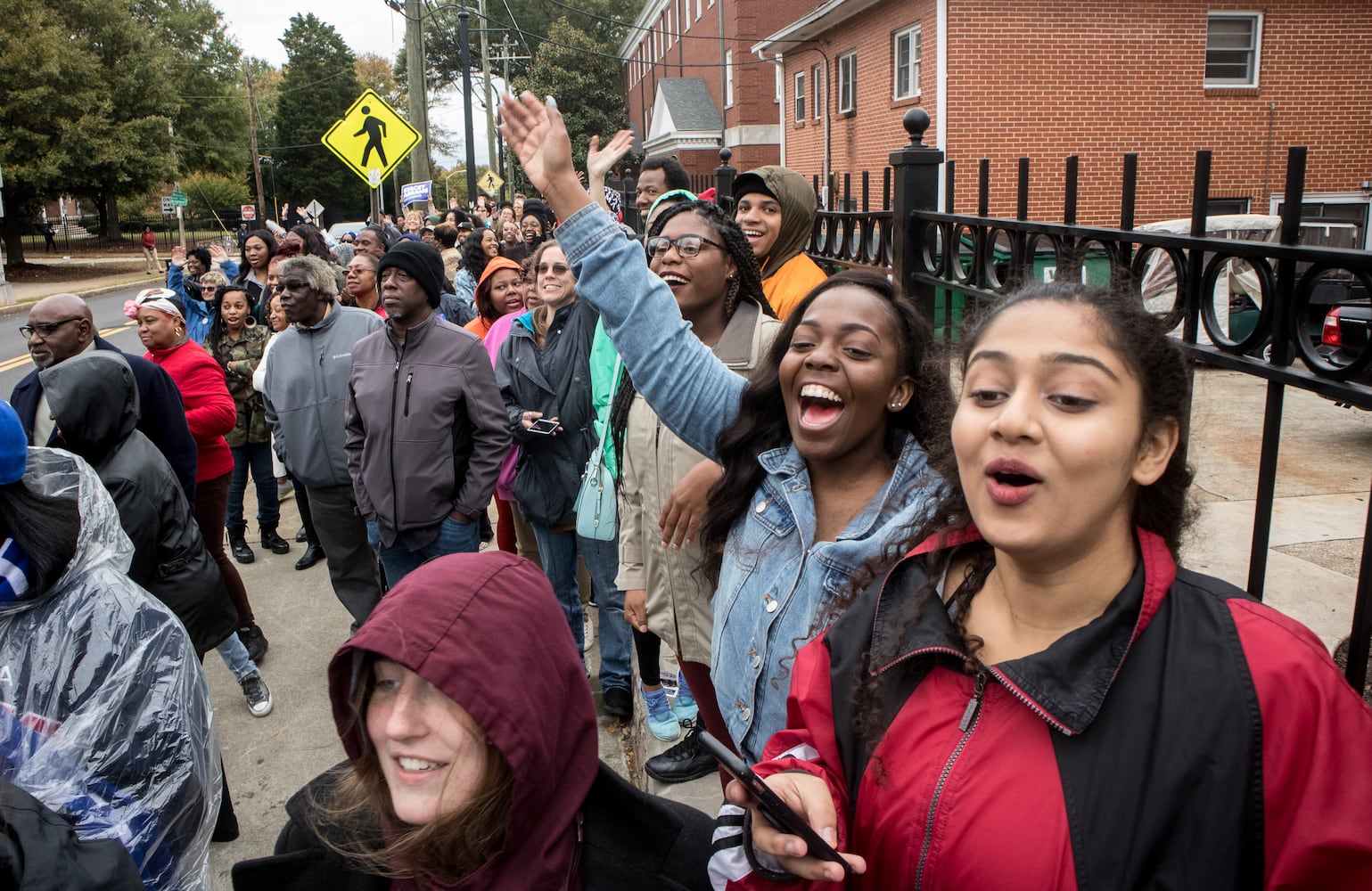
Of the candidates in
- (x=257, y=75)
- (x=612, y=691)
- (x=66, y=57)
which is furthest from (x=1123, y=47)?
(x=257, y=75)

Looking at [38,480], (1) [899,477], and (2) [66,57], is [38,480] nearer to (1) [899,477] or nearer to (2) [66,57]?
(1) [899,477]

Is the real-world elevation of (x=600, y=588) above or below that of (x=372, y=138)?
below

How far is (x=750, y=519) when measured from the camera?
85.3 inches

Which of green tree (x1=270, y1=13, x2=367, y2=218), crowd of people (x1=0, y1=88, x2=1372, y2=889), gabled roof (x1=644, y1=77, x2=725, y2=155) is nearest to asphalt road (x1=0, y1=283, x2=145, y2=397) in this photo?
crowd of people (x1=0, y1=88, x2=1372, y2=889)

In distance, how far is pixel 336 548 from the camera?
492 cm

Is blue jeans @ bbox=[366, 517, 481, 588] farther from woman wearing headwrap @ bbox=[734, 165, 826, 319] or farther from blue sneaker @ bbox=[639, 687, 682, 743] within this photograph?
woman wearing headwrap @ bbox=[734, 165, 826, 319]

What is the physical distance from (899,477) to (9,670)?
212 cm

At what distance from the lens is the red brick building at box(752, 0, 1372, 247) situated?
1636 centimetres

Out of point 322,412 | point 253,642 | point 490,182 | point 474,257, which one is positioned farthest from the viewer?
point 490,182

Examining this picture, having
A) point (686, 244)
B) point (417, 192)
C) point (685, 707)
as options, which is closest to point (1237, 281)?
point (686, 244)

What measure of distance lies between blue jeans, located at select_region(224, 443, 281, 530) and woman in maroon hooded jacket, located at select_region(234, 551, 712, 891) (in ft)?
17.9

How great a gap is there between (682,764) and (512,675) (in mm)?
2243

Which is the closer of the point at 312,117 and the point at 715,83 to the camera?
the point at 715,83

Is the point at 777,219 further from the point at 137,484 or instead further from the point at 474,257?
the point at 474,257
